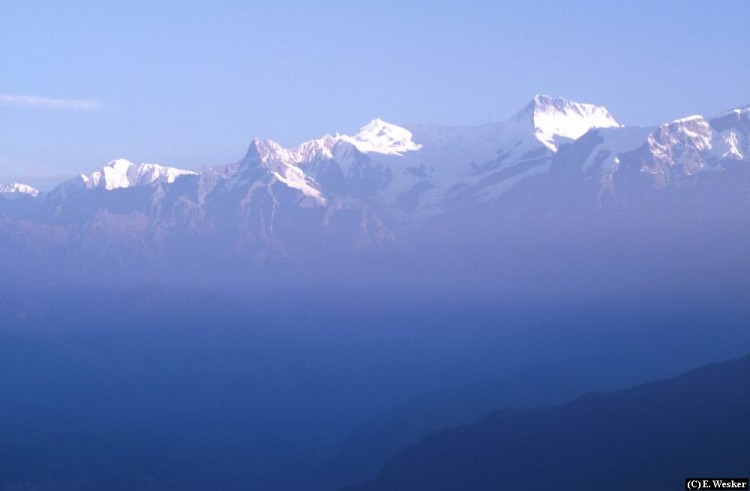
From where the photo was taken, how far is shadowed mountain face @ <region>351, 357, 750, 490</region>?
508ft

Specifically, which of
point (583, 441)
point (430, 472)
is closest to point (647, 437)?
point (583, 441)

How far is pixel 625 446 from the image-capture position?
170 m

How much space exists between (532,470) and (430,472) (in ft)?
74.1

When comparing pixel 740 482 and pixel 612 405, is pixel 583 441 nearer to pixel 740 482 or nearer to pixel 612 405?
pixel 612 405

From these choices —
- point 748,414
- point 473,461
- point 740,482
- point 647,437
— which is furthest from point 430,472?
point 740,482

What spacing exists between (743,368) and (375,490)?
54214 millimetres

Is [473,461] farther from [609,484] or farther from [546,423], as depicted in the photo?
[609,484]

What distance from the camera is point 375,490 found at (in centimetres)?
19675

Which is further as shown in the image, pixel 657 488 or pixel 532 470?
pixel 532 470

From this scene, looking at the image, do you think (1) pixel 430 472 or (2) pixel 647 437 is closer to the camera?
(2) pixel 647 437

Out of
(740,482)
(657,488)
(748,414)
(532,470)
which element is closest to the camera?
(740,482)

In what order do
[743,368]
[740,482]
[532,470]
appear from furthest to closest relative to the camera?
[743,368] → [532,470] → [740,482]

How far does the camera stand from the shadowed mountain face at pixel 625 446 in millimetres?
154875

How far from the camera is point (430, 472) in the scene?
195 metres
